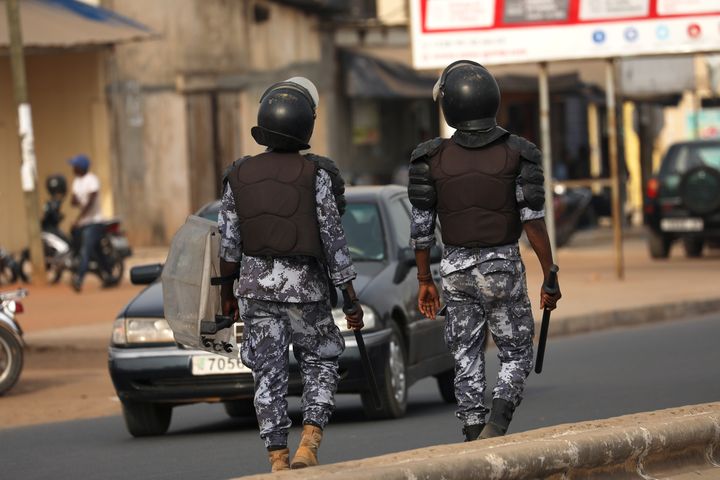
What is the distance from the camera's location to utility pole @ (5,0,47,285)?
888 inches

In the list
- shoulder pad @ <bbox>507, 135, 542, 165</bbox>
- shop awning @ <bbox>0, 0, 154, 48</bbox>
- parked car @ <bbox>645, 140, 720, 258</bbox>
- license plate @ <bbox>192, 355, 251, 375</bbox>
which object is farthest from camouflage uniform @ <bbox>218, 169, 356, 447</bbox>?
parked car @ <bbox>645, 140, 720, 258</bbox>

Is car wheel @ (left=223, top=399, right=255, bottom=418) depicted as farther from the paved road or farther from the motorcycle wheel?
the motorcycle wheel

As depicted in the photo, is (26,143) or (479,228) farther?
(26,143)

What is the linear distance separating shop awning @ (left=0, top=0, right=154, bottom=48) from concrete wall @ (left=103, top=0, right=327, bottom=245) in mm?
2637

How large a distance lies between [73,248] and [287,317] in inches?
598

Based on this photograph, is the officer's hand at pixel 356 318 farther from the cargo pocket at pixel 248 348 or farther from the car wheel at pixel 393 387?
the car wheel at pixel 393 387

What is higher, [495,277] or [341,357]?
[495,277]

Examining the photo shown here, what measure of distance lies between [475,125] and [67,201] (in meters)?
20.5

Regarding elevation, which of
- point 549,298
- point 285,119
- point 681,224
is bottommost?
point 681,224

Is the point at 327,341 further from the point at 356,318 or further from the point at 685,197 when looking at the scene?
the point at 685,197

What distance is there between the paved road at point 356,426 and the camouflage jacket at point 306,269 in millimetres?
1372

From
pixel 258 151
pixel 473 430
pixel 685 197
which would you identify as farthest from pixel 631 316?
pixel 258 151

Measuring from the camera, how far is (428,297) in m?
8.33

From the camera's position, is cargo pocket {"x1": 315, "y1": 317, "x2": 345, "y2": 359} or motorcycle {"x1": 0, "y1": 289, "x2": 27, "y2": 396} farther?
motorcycle {"x1": 0, "y1": 289, "x2": 27, "y2": 396}
